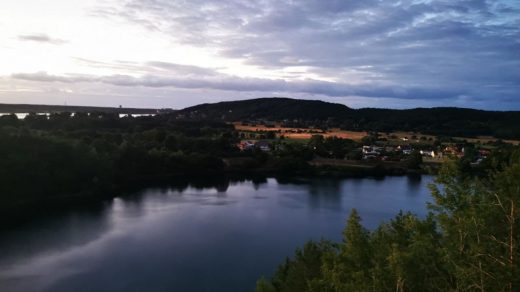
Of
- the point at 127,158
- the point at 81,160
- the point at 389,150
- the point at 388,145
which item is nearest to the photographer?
the point at 81,160

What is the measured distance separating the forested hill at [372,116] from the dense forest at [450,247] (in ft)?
111

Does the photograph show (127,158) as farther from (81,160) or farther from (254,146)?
(254,146)

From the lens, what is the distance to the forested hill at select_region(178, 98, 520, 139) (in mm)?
38594

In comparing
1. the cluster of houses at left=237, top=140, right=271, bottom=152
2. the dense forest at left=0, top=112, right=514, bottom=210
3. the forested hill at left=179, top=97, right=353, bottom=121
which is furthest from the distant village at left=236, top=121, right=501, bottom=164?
the forested hill at left=179, top=97, right=353, bottom=121

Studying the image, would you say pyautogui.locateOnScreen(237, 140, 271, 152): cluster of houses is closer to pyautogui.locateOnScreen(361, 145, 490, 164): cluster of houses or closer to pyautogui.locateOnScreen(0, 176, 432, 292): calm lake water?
pyautogui.locateOnScreen(361, 145, 490, 164): cluster of houses

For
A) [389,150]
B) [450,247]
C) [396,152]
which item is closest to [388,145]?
[389,150]

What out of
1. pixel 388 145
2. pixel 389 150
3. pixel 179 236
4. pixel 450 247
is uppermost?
pixel 450 247

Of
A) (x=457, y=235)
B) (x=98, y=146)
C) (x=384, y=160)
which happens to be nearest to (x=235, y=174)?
(x=98, y=146)

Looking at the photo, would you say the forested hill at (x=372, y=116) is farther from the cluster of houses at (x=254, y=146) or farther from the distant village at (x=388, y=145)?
the cluster of houses at (x=254, y=146)

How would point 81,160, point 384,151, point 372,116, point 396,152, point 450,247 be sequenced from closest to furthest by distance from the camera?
point 450,247
point 81,160
point 396,152
point 384,151
point 372,116

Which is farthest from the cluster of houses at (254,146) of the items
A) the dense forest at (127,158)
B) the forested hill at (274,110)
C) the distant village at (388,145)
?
the forested hill at (274,110)

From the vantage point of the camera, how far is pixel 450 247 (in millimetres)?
2713

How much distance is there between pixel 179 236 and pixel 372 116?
40818mm

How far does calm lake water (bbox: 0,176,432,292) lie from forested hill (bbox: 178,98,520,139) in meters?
23.1
